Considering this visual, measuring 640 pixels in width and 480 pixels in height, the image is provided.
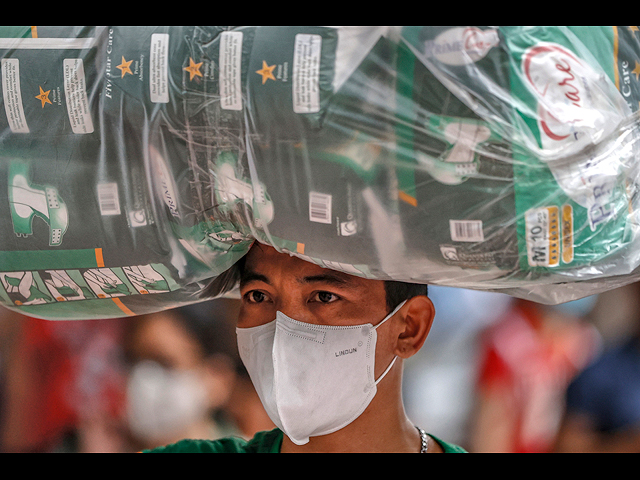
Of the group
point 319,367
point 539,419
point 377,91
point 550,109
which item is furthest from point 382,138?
point 539,419

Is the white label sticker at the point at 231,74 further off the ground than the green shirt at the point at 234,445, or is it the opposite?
the white label sticker at the point at 231,74

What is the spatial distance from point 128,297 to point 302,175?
0.53 meters

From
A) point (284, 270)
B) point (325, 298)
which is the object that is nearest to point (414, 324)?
point (325, 298)

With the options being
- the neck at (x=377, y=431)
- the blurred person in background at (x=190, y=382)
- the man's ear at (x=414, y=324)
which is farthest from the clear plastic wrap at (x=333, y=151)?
the blurred person in background at (x=190, y=382)

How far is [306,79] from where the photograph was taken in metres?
1.01

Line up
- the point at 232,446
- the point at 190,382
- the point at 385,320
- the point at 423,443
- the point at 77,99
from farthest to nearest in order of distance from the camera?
the point at 190,382, the point at 232,446, the point at 423,443, the point at 385,320, the point at 77,99

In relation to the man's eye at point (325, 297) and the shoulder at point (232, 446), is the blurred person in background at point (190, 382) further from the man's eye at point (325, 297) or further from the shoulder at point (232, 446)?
the man's eye at point (325, 297)

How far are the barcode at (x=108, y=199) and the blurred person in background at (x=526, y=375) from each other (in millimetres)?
2107

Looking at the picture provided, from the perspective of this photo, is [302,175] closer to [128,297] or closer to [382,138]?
[382,138]

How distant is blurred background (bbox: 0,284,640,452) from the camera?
2.77 metres

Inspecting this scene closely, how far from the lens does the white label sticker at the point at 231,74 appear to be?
1053 millimetres

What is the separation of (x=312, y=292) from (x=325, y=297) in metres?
0.03

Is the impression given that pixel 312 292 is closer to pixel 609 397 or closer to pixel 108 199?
pixel 108 199

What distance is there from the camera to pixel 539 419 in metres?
2.86
